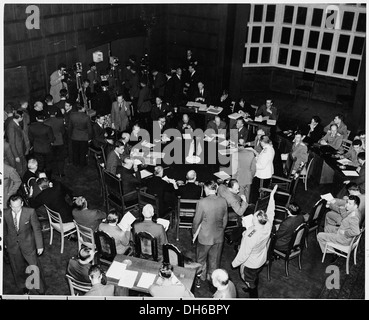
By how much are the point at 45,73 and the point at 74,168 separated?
9.63ft

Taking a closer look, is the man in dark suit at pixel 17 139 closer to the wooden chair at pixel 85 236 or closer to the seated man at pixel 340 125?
the wooden chair at pixel 85 236

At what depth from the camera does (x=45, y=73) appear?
1091 cm

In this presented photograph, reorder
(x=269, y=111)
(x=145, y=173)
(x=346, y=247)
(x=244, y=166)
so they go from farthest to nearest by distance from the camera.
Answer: (x=269, y=111) < (x=145, y=173) < (x=244, y=166) < (x=346, y=247)

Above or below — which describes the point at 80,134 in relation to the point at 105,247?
above

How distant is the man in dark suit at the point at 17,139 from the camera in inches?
314

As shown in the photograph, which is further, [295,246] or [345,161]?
[345,161]

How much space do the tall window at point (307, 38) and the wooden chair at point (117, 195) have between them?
8593mm

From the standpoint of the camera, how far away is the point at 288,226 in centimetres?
641

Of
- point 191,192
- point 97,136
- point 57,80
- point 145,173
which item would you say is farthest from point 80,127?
point 191,192

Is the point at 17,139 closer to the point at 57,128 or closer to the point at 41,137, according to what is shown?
the point at 41,137

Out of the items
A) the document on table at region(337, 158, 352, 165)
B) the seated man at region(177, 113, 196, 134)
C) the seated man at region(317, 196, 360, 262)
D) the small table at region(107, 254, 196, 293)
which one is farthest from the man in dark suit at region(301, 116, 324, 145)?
the small table at region(107, 254, 196, 293)

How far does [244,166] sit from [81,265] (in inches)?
142

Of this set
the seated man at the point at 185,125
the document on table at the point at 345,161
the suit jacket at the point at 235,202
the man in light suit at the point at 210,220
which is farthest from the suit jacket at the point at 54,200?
the document on table at the point at 345,161

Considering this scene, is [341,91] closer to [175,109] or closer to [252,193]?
[175,109]
